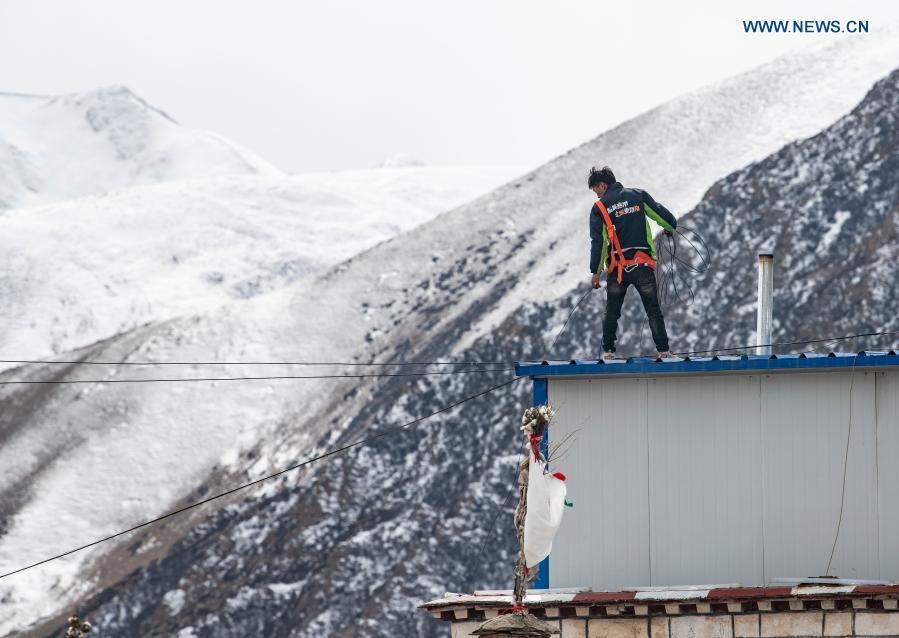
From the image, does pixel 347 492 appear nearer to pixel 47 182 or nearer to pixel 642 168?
pixel 642 168

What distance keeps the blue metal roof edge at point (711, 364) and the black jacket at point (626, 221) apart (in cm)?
248

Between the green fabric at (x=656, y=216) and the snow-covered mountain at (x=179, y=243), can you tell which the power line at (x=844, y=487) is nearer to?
the green fabric at (x=656, y=216)

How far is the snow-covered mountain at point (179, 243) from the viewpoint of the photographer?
7750 cm

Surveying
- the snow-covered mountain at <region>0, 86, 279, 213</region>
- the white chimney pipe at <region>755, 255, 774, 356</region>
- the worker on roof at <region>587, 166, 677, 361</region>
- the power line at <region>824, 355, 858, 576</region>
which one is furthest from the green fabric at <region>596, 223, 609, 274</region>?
the snow-covered mountain at <region>0, 86, 279, 213</region>

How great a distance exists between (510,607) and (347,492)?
35420 mm

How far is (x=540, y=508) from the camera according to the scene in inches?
552

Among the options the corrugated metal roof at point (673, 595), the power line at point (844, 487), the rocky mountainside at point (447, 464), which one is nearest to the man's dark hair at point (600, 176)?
the power line at point (844, 487)

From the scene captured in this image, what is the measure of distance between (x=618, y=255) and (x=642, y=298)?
604 millimetres

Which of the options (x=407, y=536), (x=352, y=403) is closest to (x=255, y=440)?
(x=352, y=403)

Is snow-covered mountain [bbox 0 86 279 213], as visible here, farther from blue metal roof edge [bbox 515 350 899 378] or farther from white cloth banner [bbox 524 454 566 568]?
white cloth banner [bbox 524 454 566 568]

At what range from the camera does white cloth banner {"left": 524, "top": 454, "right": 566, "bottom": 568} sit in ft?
45.9

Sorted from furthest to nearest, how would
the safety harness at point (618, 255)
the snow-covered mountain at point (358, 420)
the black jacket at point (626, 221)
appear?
the snow-covered mountain at point (358, 420) < the safety harness at point (618, 255) < the black jacket at point (626, 221)

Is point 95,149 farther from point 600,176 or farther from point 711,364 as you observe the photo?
point 711,364

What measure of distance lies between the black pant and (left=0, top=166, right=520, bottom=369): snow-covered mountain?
55829 mm
